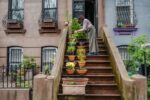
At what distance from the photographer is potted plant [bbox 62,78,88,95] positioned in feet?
30.8

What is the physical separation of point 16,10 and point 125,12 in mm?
6143

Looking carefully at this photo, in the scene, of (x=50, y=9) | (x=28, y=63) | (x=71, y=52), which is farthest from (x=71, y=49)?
(x=50, y=9)

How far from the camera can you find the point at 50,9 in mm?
17203

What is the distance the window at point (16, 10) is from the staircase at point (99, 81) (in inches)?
252

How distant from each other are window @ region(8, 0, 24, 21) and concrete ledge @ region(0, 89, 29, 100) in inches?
278

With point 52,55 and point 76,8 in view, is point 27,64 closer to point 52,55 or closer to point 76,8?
point 52,55

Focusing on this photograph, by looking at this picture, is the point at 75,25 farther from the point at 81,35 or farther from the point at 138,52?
the point at 138,52

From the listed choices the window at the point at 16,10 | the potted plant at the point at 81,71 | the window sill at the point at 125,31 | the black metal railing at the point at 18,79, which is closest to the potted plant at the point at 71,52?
the potted plant at the point at 81,71

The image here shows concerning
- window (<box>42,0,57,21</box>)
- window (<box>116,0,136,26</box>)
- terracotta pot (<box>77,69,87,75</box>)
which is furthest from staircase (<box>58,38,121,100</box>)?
window (<box>42,0,57,21</box>)

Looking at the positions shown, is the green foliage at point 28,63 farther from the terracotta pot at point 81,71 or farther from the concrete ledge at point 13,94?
the terracotta pot at point 81,71

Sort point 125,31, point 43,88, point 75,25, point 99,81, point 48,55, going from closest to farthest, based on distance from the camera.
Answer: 1. point 43,88
2. point 99,81
3. point 75,25
4. point 125,31
5. point 48,55

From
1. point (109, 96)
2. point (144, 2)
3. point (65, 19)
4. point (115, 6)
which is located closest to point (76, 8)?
point (65, 19)

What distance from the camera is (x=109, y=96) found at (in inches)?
379

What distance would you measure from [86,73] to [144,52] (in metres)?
3.41
